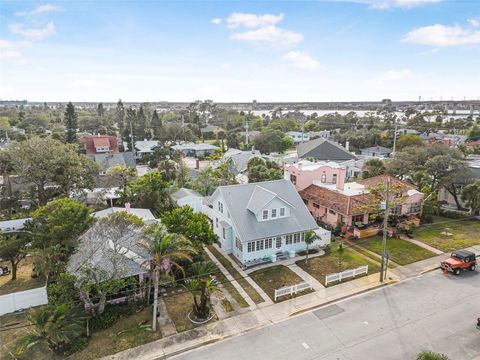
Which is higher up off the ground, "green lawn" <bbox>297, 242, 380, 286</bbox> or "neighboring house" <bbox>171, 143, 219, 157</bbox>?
"neighboring house" <bbox>171, 143, 219, 157</bbox>

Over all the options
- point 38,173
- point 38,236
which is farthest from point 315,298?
point 38,173

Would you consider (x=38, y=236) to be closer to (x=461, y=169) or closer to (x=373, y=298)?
(x=373, y=298)

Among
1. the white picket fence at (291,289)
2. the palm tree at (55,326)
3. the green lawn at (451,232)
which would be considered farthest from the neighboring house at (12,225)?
the green lawn at (451,232)

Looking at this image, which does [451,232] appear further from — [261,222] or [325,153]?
[325,153]

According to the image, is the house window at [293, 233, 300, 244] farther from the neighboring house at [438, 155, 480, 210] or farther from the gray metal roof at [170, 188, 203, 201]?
the neighboring house at [438, 155, 480, 210]

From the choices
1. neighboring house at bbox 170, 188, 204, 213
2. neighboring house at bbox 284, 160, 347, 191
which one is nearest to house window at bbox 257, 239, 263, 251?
neighboring house at bbox 170, 188, 204, 213

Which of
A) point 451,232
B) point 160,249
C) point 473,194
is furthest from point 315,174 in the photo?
point 160,249
